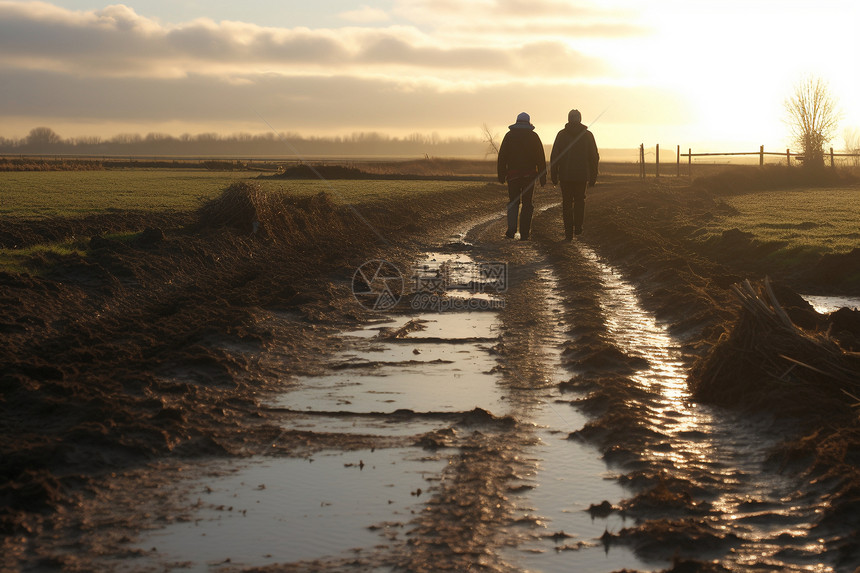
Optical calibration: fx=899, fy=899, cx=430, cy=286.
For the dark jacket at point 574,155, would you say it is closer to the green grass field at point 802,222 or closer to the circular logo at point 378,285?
the circular logo at point 378,285

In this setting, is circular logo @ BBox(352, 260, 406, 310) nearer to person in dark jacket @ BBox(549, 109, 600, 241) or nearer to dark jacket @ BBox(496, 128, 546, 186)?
dark jacket @ BBox(496, 128, 546, 186)

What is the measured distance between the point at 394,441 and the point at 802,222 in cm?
1823

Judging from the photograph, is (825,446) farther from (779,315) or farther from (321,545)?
(321,545)

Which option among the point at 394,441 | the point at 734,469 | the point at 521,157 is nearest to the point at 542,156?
the point at 521,157

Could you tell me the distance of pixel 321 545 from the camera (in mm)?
4648

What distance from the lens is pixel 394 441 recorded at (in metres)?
6.39

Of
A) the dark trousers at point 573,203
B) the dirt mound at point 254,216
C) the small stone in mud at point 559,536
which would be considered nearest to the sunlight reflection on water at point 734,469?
the small stone in mud at point 559,536

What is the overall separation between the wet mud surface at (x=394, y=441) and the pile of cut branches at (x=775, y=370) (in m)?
0.24

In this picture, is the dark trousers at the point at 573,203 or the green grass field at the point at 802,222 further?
the green grass field at the point at 802,222

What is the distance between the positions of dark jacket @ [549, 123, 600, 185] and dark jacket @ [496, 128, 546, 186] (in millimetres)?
267

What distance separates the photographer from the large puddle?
456 cm

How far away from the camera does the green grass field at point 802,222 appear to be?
1691cm

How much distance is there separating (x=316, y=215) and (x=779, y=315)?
16.7 m

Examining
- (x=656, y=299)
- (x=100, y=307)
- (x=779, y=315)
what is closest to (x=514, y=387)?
(x=779, y=315)
